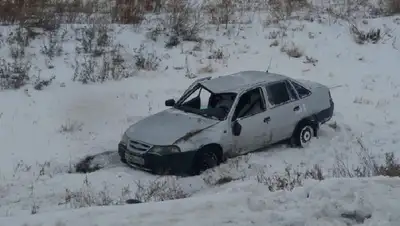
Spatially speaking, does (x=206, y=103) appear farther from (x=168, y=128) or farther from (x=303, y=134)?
(x=303, y=134)

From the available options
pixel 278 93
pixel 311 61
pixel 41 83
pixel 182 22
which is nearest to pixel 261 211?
pixel 278 93

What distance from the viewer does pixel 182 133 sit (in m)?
10.9

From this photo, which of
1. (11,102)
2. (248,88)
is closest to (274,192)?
(248,88)

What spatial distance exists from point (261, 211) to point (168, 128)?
475 cm

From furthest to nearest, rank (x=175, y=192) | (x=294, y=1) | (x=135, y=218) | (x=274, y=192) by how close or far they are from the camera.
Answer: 1. (x=294, y=1)
2. (x=175, y=192)
3. (x=274, y=192)
4. (x=135, y=218)

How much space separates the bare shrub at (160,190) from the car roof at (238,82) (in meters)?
1.82

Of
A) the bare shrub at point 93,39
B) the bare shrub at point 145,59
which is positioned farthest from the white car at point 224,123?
the bare shrub at point 93,39

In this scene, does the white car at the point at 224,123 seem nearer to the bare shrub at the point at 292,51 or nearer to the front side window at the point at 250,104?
the front side window at the point at 250,104

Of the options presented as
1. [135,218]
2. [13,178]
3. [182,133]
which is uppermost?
[135,218]

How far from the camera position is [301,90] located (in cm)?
1245

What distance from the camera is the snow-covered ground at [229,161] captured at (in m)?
6.54

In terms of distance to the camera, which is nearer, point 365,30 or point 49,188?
point 49,188

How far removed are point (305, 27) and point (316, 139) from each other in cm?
607

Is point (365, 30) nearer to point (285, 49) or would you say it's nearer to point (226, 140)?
point (285, 49)
